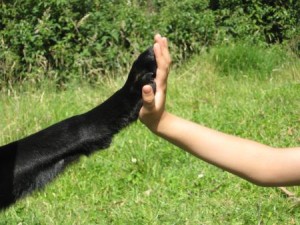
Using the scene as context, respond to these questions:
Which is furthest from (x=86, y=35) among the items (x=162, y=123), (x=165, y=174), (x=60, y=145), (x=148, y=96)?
(x=148, y=96)

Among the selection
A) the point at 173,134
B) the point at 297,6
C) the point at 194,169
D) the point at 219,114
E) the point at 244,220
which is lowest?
the point at 297,6

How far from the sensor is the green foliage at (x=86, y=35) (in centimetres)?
722

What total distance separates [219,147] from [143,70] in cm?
46

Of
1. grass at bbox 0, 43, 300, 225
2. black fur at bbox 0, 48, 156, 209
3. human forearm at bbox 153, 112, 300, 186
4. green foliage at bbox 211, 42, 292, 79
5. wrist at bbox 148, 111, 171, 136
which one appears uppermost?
wrist at bbox 148, 111, 171, 136

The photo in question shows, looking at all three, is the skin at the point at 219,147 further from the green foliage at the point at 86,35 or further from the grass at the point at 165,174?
the green foliage at the point at 86,35

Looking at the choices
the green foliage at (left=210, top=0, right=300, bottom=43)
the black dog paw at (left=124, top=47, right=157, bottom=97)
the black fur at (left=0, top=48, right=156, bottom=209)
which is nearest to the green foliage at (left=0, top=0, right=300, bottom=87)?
the green foliage at (left=210, top=0, right=300, bottom=43)

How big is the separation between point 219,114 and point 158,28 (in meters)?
3.86

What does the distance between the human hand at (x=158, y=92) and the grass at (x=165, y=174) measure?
652mm

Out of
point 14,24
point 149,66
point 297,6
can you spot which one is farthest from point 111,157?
point 297,6

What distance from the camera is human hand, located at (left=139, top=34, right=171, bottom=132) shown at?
1775mm

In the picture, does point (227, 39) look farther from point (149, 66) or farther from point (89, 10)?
point (149, 66)

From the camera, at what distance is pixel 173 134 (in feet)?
6.21

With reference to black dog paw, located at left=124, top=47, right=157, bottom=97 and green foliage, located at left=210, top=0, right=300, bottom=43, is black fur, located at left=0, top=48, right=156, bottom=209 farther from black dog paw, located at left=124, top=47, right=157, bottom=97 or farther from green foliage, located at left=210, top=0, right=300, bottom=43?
green foliage, located at left=210, top=0, right=300, bottom=43

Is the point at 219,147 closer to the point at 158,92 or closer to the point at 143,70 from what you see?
the point at 158,92
